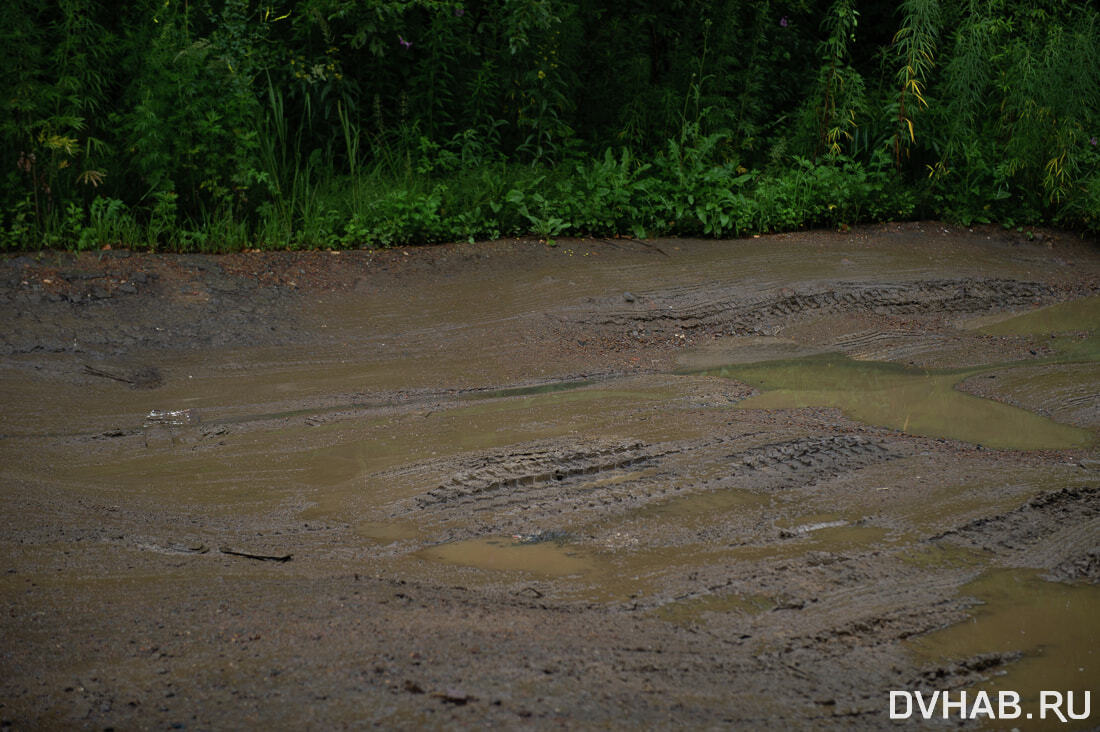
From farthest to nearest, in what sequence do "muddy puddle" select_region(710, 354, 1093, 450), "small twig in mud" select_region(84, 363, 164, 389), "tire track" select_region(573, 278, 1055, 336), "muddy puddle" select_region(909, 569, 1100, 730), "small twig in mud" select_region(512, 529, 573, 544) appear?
"tire track" select_region(573, 278, 1055, 336) → "small twig in mud" select_region(84, 363, 164, 389) → "muddy puddle" select_region(710, 354, 1093, 450) → "small twig in mud" select_region(512, 529, 573, 544) → "muddy puddle" select_region(909, 569, 1100, 730)

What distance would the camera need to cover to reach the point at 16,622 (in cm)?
310

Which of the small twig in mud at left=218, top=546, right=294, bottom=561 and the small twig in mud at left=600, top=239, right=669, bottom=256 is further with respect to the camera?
the small twig in mud at left=600, top=239, right=669, bottom=256

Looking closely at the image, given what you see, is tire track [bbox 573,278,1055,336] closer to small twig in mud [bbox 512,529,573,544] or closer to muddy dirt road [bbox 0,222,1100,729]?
muddy dirt road [bbox 0,222,1100,729]

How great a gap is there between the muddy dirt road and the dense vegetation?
716 millimetres

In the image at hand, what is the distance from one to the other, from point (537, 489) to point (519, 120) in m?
6.23

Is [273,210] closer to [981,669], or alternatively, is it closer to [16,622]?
[16,622]

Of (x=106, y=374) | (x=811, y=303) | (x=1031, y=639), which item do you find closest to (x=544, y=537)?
(x=1031, y=639)

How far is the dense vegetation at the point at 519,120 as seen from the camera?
25.8ft

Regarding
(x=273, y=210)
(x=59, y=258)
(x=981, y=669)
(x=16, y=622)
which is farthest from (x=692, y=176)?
(x=16, y=622)

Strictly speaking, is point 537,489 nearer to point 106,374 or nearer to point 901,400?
point 901,400

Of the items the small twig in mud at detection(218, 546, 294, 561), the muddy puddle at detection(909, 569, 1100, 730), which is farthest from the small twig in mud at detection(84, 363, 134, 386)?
the muddy puddle at detection(909, 569, 1100, 730)

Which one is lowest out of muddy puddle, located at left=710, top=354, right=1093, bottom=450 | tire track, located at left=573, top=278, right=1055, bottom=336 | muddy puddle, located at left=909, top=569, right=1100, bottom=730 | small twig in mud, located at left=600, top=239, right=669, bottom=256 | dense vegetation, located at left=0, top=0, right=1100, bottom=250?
muddy puddle, located at left=909, top=569, right=1100, bottom=730

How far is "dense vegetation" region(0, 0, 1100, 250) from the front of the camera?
7.85m

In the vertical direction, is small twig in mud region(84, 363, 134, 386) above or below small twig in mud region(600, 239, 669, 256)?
below
